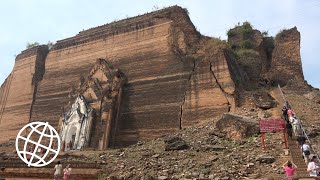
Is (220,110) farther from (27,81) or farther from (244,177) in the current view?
(27,81)

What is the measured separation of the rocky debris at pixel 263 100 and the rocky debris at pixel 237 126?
5.08ft

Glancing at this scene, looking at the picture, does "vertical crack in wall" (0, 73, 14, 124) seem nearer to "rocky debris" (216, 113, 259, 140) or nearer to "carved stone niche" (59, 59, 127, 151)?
"carved stone niche" (59, 59, 127, 151)

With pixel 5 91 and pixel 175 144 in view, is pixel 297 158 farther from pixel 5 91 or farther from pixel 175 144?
pixel 5 91

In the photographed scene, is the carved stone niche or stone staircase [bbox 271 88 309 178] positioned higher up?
the carved stone niche

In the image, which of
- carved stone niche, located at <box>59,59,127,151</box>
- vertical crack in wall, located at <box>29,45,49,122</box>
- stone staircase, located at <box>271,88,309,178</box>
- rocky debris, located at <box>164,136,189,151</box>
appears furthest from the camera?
vertical crack in wall, located at <box>29,45,49,122</box>

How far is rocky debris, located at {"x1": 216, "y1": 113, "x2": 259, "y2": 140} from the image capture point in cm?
1341

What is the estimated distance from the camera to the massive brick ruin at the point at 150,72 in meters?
17.6

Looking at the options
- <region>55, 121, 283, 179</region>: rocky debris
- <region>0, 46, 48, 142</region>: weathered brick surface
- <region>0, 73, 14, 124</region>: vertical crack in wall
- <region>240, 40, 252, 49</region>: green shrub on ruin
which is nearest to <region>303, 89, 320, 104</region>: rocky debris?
<region>55, 121, 283, 179</region>: rocky debris

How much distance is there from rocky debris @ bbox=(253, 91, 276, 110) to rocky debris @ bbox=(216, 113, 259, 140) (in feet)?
5.08

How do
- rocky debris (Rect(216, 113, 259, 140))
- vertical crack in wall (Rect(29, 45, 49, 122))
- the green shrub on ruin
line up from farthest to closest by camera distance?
vertical crack in wall (Rect(29, 45, 49, 122)), the green shrub on ruin, rocky debris (Rect(216, 113, 259, 140))

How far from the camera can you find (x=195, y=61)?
60.1 ft

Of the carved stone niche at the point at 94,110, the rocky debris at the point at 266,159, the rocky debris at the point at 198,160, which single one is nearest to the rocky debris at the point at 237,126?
the rocky debris at the point at 198,160

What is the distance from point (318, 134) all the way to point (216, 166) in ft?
12.0

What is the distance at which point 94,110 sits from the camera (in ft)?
66.7
